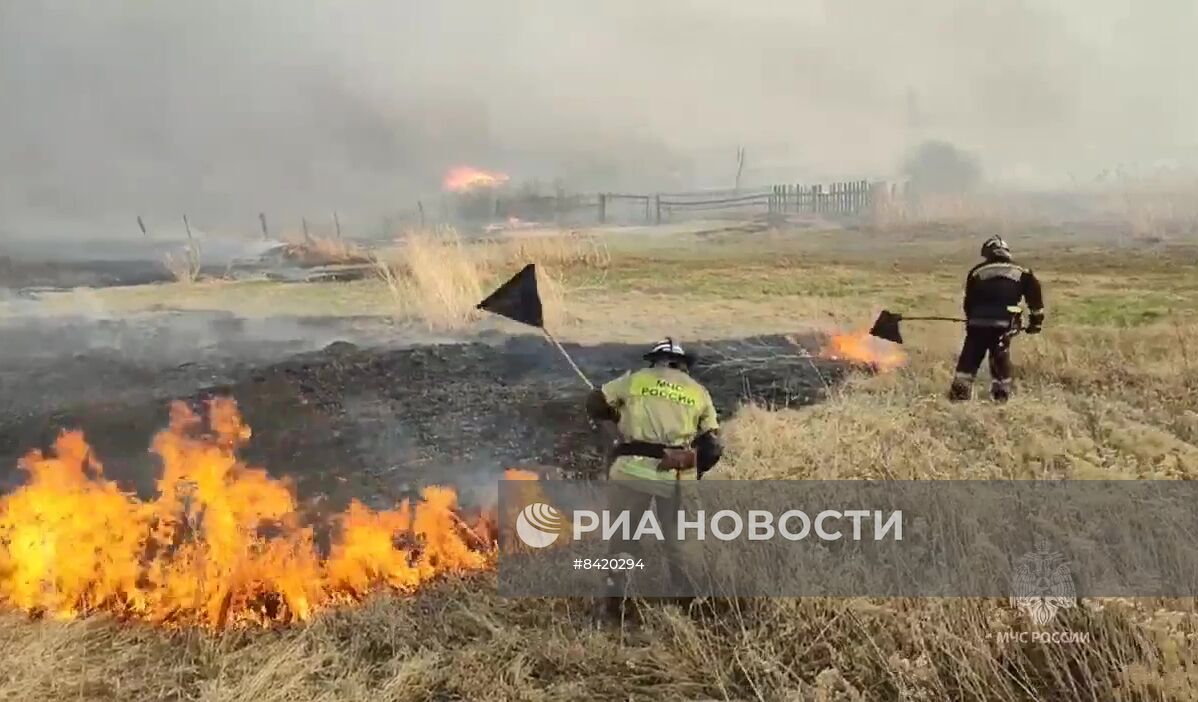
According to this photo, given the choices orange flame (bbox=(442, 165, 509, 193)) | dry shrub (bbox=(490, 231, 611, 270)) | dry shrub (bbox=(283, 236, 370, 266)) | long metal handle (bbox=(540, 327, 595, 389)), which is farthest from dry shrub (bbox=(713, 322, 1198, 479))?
dry shrub (bbox=(283, 236, 370, 266))

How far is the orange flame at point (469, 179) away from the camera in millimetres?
3504

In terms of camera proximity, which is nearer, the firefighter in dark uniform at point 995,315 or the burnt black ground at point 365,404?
the firefighter in dark uniform at point 995,315

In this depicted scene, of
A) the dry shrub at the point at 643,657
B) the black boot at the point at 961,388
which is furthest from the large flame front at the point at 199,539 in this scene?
the black boot at the point at 961,388

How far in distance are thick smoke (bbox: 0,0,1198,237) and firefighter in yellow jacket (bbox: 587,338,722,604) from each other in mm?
881

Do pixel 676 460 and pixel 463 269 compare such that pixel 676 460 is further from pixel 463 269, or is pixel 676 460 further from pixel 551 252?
pixel 463 269

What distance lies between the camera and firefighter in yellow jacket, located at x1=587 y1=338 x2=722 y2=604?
3.05 metres

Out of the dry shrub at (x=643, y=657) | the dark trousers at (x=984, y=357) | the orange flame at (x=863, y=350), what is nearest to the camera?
the dry shrub at (x=643, y=657)

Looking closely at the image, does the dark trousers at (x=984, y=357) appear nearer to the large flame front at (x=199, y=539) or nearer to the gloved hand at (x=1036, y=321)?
the gloved hand at (x=1036, y=321)

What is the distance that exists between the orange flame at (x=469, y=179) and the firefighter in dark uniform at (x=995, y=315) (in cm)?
188

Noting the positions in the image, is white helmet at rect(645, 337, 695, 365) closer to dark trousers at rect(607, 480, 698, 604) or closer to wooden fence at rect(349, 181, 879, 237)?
dark trousers at rect(607, 480, 698, 604)

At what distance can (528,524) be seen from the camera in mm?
3443

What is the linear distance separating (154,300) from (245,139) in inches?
29.8

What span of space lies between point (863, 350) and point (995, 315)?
495 millimetres

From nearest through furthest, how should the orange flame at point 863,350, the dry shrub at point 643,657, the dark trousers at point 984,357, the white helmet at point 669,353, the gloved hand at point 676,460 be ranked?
1. the dry shrub at point 643,657
2. the gloved hand at point 676,460
3. the white helmet at point 669,353
4. the dark trousers at point 984,357
5. the orange flame at point 863,350
